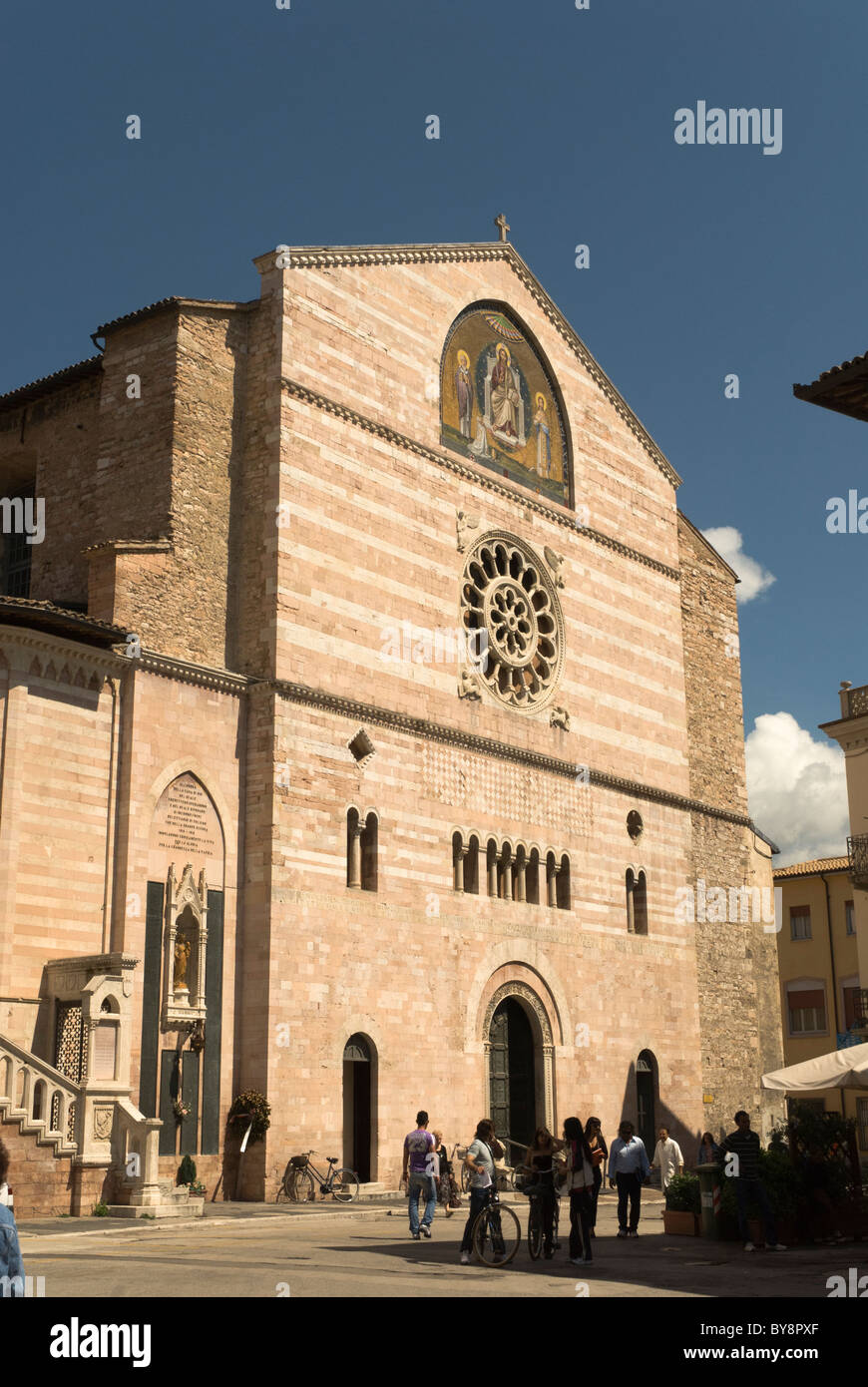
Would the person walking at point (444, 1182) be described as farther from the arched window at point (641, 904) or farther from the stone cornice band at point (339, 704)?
the arched window at point (641, 904)

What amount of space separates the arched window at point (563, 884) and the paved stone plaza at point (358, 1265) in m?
10.6

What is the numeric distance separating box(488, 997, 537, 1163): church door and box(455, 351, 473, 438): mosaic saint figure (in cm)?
1136

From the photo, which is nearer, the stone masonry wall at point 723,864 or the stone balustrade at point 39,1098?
the stone balustrade at point 39,1098

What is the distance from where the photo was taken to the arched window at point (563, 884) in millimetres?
28375

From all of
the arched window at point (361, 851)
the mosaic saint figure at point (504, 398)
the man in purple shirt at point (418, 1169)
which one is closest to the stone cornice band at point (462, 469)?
the mosaic saint figure at point (504, 398)

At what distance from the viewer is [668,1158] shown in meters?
22.0

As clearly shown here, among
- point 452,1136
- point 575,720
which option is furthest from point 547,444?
point 452,1136

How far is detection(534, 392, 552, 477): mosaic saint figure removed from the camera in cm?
3062

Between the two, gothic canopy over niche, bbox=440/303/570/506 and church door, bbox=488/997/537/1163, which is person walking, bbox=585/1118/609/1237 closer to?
church door, bbox=488/997/537/1163

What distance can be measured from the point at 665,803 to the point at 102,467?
48.0 ft

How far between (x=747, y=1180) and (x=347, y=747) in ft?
35.0

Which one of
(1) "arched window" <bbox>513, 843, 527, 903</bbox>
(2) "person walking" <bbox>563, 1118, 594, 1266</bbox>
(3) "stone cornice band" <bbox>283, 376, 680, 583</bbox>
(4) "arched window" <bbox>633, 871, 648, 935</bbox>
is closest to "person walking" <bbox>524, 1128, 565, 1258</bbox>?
(2) "person walking" <bbox>563, 1118, 594, 1266</bbox>

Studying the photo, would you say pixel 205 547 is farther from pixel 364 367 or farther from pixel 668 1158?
pixel 668 1158
